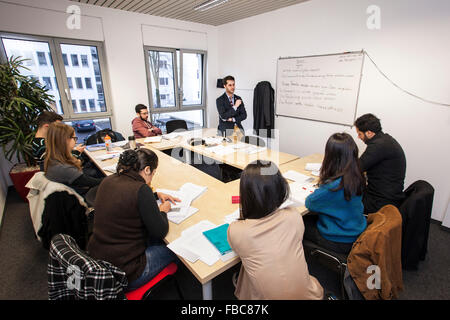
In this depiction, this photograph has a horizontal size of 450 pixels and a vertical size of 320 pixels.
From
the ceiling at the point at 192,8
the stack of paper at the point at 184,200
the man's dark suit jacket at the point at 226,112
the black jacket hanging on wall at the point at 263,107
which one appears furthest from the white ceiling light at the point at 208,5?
the stack of paper at the point at 184,200

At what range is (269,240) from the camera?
1078mm

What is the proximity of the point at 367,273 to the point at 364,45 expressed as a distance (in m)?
3.07

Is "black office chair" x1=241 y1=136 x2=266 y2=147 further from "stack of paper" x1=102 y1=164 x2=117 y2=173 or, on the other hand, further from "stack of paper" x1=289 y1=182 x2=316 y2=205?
"stack of paper" x1=102 y1=164 x2=117 y2=173

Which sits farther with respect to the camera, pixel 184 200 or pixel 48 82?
pixel 48 82

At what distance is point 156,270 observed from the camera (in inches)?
56.5

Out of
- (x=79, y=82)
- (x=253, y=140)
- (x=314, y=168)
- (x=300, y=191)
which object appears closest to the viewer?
(x=300, y=191)

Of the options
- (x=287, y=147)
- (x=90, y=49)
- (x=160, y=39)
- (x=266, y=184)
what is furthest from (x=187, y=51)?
(x=266, y=184)

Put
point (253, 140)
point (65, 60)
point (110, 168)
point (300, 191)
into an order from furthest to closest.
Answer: point (65, 60)
point (253, 140)
point (110, 168)
point (300, 191)

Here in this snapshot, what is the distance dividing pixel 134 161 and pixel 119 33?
3.96m

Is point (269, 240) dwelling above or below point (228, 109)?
below

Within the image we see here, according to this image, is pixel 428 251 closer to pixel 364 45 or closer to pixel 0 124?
pixel 364 45

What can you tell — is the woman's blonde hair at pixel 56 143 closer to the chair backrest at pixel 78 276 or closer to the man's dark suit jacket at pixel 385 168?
the chair backrest at pixel 78 276

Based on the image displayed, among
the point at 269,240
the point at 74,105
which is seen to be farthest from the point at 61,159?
the point at 74,105

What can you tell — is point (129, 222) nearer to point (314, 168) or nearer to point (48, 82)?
point (314, 168)
